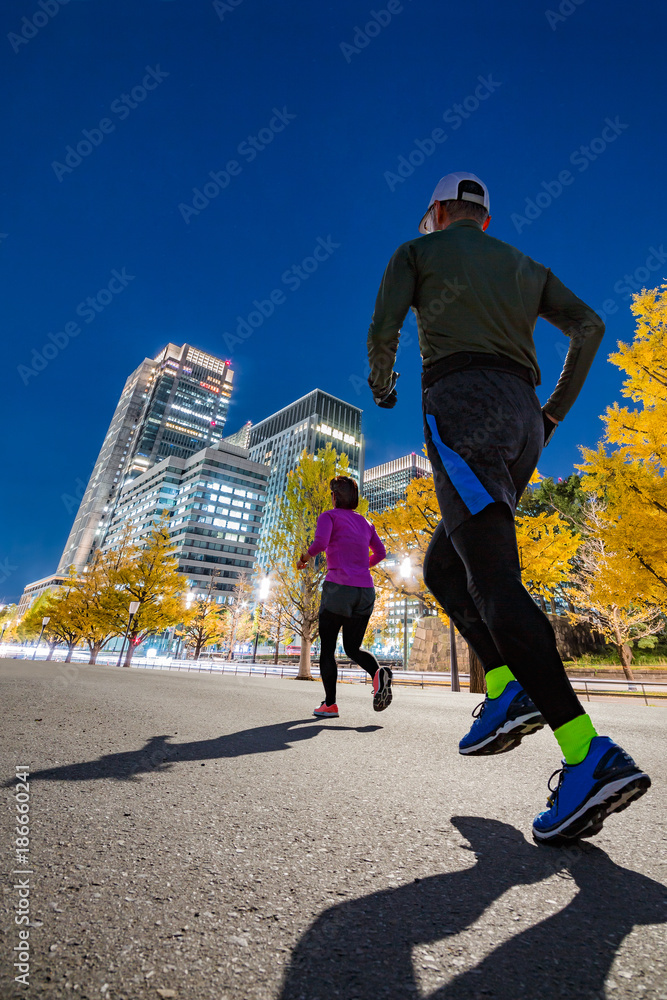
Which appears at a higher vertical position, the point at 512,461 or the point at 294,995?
the point at 512,461

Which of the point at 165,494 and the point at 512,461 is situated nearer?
the point at 512,461

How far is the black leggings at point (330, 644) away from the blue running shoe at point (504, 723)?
2343mm

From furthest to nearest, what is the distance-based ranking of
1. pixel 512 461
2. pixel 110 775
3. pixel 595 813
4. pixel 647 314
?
pixel 647 314
pixel 512 461
pixel 110 775
pixel 595 813

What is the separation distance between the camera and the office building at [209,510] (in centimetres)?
A: 9512

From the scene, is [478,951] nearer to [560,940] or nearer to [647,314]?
[560,940]

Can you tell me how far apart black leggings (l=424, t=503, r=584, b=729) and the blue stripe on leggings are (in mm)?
40

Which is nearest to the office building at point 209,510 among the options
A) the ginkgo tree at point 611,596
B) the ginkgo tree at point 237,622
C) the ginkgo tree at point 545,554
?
the ginkgo tree at point 237,622

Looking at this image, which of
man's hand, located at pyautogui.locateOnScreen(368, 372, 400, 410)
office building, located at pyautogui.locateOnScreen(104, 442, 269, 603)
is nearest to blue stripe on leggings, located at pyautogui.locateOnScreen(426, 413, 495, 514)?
man's hand, located at pyautogui.locateOnScreen(368, 372, 400, 410)

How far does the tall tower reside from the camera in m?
129

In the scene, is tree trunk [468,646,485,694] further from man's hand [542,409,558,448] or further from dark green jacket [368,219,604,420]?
dark green jacket [368,219,604,420]

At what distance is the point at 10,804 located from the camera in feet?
3.95

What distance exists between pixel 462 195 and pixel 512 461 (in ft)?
4.88

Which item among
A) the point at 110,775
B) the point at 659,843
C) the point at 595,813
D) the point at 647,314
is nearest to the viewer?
the point at 595,813

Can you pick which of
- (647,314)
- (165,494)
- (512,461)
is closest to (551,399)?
(512,461)
